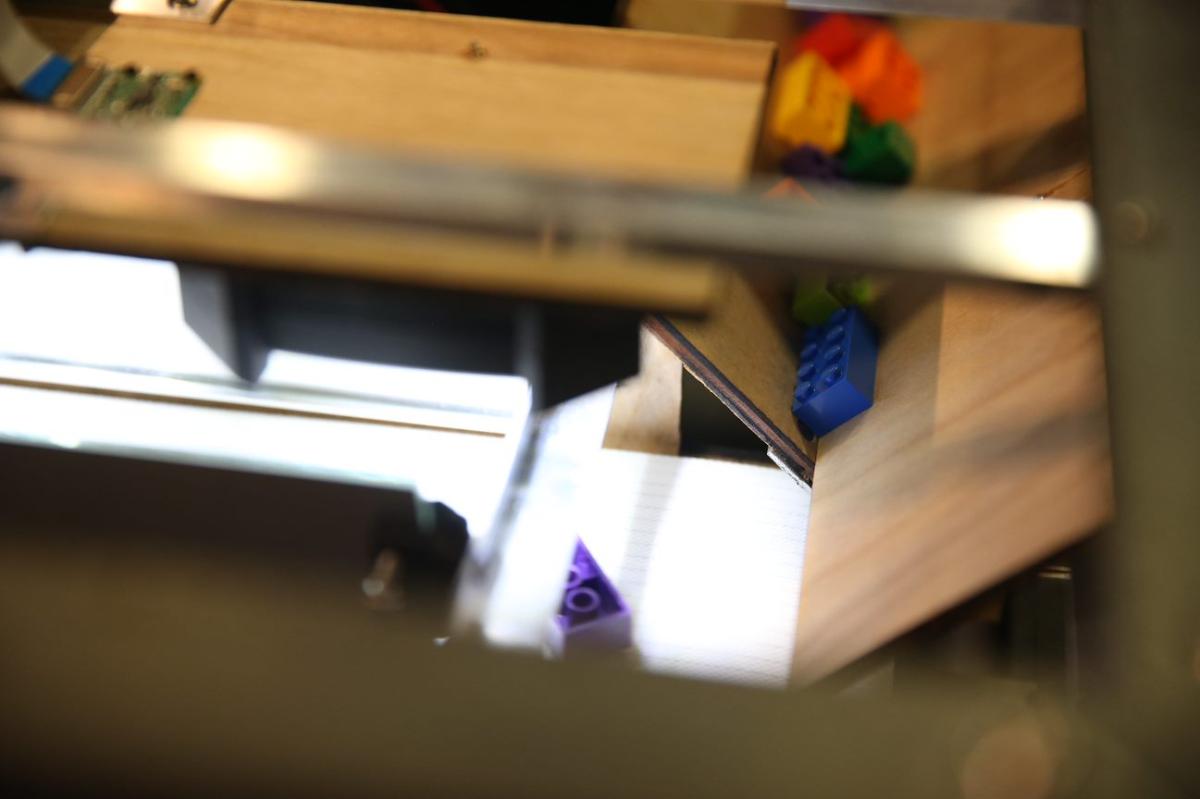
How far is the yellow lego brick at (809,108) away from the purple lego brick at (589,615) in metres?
0.58

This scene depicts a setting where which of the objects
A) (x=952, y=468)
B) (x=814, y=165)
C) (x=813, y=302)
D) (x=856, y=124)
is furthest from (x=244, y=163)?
(x=856, y=124)

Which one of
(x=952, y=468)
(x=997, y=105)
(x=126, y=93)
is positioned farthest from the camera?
(x=997, y=105)

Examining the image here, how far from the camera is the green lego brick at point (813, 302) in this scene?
47.7 inches

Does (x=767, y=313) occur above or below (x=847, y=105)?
below

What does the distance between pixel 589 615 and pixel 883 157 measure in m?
0.65

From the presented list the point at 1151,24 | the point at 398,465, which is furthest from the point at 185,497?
the point at 1151,24

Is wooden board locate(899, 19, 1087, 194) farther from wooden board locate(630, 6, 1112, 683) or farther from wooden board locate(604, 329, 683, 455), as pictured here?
wooden board locate(604, 329, 683, 455)

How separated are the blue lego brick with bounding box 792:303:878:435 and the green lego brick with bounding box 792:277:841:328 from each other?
0.05 feet

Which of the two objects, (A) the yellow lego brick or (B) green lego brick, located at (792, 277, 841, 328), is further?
(A) the yellow lego brick

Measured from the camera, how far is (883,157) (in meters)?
1.31

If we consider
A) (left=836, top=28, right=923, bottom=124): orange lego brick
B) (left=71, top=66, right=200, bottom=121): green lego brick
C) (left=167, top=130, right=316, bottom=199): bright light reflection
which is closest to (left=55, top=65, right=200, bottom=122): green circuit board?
(left=71, top=66, right=200, bottom=121): green lego brick

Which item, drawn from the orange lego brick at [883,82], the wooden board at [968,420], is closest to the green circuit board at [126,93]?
the wooden board at [968,420]

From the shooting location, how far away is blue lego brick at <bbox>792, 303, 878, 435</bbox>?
112cm

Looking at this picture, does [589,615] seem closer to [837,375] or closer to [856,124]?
[837,375]
